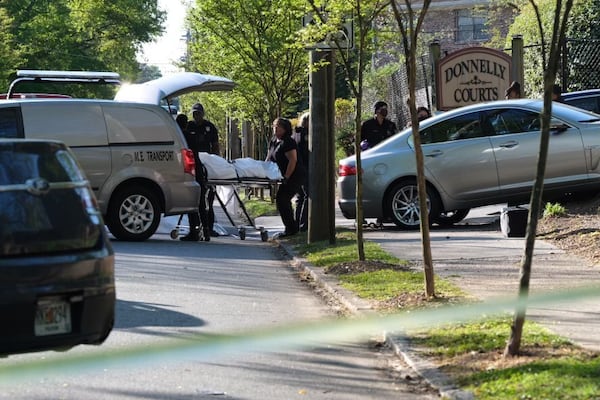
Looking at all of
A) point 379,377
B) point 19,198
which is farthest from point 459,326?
point 19,198

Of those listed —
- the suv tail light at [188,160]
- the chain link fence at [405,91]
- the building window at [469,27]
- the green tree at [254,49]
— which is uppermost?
the building window at [469,27]

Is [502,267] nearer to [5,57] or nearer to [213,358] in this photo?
[213,358]

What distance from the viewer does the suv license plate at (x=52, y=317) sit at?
5.95 meters

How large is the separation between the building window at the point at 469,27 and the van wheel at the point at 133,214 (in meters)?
34.6

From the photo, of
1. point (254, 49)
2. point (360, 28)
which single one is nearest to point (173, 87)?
point (360, 28)

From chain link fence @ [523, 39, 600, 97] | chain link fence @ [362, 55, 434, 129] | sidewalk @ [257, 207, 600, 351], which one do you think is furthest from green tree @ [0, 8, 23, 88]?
sidewalk @ [257, 207, 600, 351]

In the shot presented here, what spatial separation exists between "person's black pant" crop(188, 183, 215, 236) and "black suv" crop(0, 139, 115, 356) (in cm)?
1006

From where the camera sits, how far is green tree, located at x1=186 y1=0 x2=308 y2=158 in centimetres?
2412

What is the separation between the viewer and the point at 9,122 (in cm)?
1485

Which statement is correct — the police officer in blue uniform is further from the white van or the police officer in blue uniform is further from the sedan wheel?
the sedan wheel

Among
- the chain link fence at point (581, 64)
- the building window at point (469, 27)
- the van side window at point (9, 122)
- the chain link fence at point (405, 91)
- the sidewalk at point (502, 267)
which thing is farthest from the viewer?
the building window at point (469, 27)

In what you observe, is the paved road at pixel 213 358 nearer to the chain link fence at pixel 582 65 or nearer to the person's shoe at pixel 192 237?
the person's shoe at pixel 192 237

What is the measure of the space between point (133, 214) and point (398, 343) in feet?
27.3

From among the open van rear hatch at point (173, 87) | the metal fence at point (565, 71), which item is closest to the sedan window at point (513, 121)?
the open van rear hatch at point (173, 87)
